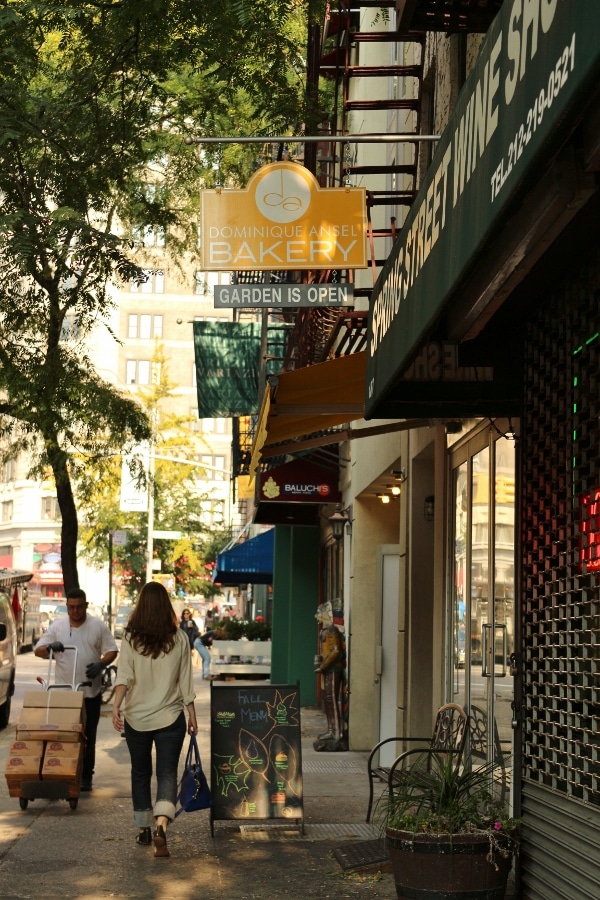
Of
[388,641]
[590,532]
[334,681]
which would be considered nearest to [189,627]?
[334,681]

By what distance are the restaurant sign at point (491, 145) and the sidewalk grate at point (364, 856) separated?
3.32 metres

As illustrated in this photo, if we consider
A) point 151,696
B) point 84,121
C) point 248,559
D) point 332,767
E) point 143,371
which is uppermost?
point 143,371

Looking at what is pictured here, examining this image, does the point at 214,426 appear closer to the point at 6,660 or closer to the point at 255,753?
the point at 6,660

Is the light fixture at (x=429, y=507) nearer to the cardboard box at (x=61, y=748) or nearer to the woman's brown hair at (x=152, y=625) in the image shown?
the woman's brown hair at (x=152, y=625)

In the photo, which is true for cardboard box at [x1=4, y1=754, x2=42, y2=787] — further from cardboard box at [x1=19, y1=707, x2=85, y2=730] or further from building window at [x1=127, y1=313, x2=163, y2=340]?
building window at [x1=127, y1=313, x2=163, y2=340]

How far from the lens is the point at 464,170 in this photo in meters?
4.74

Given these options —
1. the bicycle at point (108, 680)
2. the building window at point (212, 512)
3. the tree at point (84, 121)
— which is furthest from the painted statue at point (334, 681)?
the building window at point (212, 512)

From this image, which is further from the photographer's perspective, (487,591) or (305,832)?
(305,832)

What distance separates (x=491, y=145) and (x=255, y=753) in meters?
6.02

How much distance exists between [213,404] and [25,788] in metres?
16.3

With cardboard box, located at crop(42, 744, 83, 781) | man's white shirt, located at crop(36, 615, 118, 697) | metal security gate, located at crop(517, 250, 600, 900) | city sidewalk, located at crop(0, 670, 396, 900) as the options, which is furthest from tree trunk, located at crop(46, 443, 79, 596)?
metal security gate, located at crop(517, 250, 600, 900)

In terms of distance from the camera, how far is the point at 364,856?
8.20m

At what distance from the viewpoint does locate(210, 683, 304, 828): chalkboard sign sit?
9070 millimetres

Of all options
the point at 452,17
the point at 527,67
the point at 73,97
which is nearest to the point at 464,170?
the point at 527,67
